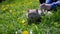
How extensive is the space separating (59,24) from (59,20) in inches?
8.0

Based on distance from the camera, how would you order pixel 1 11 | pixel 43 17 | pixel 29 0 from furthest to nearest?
1. pixel 29 0
2. pixel 1 11
3. pixel 43 17

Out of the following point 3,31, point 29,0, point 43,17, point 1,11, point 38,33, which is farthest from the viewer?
point 29,0

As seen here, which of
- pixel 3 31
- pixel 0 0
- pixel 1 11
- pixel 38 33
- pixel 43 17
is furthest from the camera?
pixel 0 0

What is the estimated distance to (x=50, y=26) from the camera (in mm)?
4617

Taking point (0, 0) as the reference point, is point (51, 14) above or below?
above

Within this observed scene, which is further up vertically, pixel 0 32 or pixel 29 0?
pixel 0 32

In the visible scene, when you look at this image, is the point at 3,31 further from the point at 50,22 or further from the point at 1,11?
the point at 1,11

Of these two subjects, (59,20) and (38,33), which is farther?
(59,20)

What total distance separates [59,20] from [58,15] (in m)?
0.12

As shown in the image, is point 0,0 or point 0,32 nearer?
point 0,32

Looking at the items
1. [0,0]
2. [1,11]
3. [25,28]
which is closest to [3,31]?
[25,28]

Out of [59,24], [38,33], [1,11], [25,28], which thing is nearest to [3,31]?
[25,28]

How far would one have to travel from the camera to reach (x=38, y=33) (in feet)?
13.3

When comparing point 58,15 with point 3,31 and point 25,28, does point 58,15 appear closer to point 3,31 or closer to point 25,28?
point 25,28
